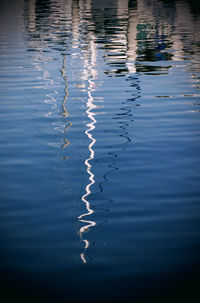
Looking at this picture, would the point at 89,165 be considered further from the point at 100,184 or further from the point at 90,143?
the point at 90,143

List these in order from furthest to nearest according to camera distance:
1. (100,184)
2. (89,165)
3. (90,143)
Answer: (90,143)
(89,165)
(100,184)

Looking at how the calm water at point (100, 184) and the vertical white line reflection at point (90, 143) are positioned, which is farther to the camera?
→ the vertical white line reflection at point (90, 143)

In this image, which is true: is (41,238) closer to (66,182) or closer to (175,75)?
(66,182)

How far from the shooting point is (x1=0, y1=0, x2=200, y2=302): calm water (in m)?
6.56

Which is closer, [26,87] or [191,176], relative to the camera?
[191,176]

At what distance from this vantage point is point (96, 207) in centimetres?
870

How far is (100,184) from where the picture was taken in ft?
32.0

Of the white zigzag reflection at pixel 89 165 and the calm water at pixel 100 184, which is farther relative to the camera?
the white zigzag reflection at pixel 89 165

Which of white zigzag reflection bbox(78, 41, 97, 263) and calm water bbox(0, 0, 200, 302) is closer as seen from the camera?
calm water bbox(0, 0, 200, 302)

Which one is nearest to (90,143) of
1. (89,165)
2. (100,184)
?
(89,165)

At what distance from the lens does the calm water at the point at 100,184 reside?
258 inches

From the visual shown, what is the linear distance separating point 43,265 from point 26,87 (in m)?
12.9

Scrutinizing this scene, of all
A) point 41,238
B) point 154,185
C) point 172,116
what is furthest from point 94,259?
point 172,116

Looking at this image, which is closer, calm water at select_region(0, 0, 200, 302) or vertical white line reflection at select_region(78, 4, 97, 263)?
calm water at select_region(0, 0, 200, 302)
